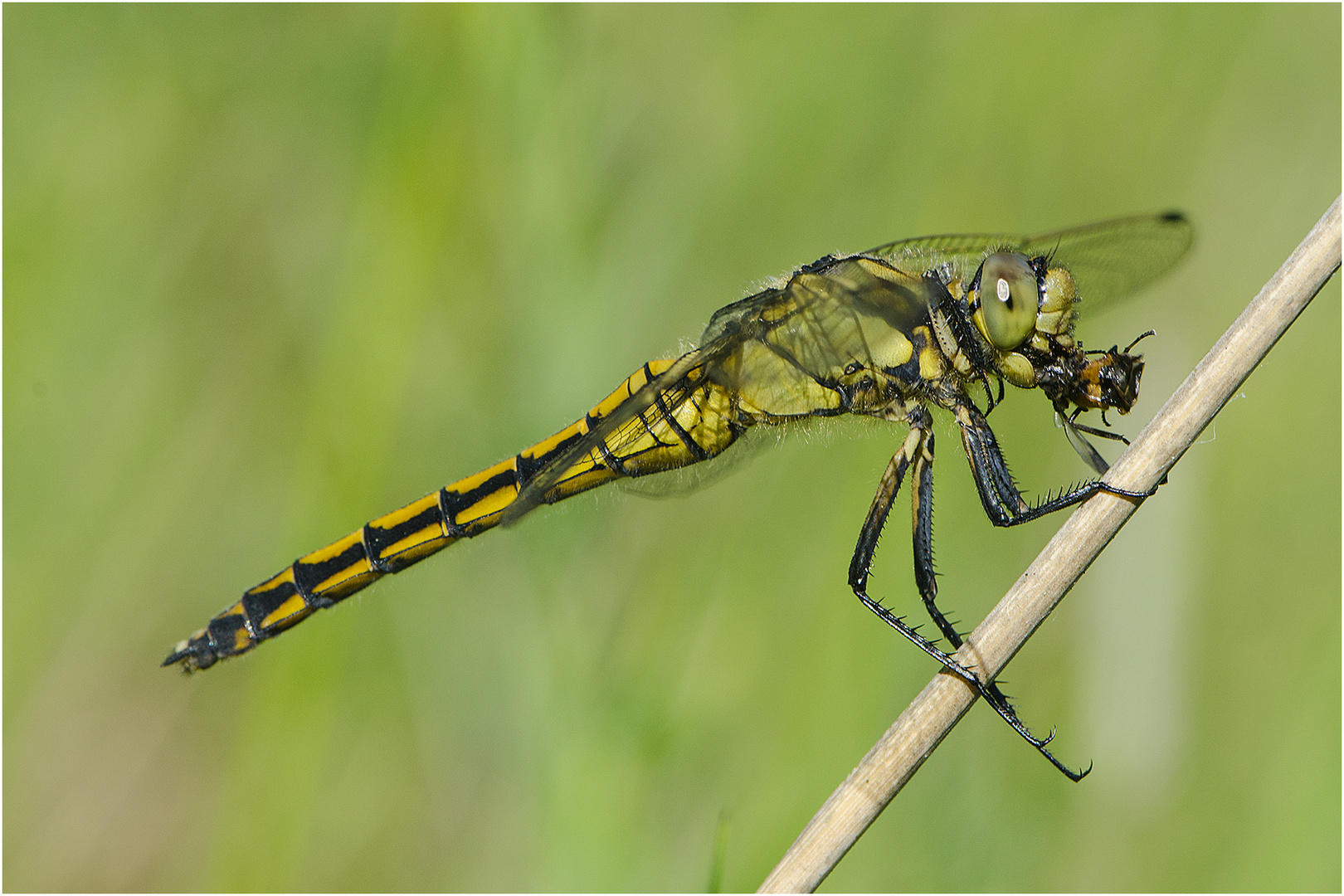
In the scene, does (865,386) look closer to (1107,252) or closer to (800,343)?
(800,343)

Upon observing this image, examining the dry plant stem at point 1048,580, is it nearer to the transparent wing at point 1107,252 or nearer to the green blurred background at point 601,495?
the green blurred background at point 601,495

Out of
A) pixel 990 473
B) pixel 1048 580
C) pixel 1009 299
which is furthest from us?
pixel 990 473

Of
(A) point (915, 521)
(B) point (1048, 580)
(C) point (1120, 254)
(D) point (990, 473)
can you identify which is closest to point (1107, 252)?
(C) point (1120, 254)

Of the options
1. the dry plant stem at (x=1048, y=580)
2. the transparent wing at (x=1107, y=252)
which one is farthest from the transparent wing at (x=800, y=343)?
the dry plant stem at (x=1048, y=580)

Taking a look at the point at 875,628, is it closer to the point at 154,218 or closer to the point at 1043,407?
the point at 1043,407

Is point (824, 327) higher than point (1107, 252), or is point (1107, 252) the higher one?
point (824, 327)

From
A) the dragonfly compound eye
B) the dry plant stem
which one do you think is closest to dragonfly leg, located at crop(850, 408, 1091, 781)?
the dragonfly compound eye

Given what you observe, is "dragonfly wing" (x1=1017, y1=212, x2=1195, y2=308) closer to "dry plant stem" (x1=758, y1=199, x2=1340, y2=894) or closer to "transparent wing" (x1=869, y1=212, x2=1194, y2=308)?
"transparent wing" (x1=869, y1=212, x2=1194, y2=308)

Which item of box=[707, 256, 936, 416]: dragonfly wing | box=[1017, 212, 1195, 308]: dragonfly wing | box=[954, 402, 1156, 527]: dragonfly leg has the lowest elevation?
box=[954, 402, 1156, 527]: dragonfly leg
